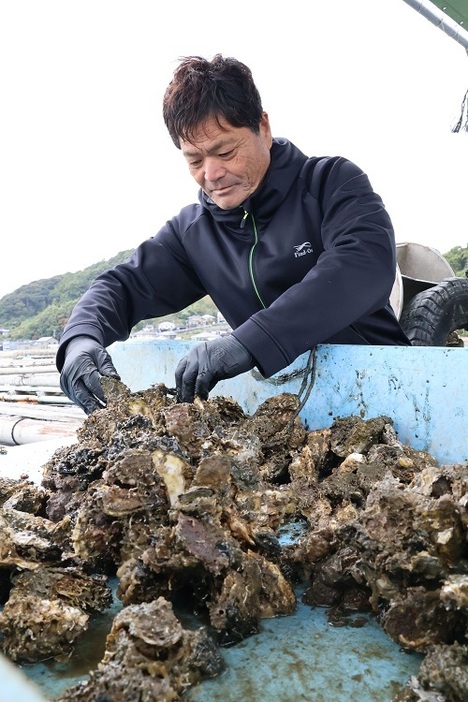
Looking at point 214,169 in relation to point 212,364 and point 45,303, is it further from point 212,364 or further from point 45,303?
point 45,303

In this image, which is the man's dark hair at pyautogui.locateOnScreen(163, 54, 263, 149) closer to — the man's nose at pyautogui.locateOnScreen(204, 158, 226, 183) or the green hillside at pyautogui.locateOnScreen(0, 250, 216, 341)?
the man's nose at pyautogui.locateOnScreen(204, 158, 226, 183)

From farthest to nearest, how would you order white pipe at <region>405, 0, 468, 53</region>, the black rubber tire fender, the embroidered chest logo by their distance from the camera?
white pipe at <region>405, 0, 468, 53</region> → the black rubber tire fender → the embroidered chest logo

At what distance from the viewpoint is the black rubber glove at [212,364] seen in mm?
2008

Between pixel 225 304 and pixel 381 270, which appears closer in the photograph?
pixel 381 270

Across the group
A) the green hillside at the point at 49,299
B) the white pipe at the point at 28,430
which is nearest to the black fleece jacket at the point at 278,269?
the white pipe at the point at 28,430

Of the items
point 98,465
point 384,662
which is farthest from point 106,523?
point 384,662

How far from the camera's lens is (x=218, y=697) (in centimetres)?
92

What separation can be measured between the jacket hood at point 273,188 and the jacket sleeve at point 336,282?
0.43 ft

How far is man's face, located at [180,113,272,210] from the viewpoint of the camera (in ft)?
7.63

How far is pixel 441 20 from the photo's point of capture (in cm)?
474

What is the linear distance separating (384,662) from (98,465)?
2.90 ft

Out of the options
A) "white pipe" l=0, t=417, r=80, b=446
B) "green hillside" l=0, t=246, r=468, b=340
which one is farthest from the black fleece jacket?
"green hillside" l=0, t=246, r=468, b=340

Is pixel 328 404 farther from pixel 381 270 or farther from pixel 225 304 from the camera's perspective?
pixel 225 304

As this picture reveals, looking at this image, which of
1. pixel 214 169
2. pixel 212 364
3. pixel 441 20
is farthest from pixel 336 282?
pixel 441 20
